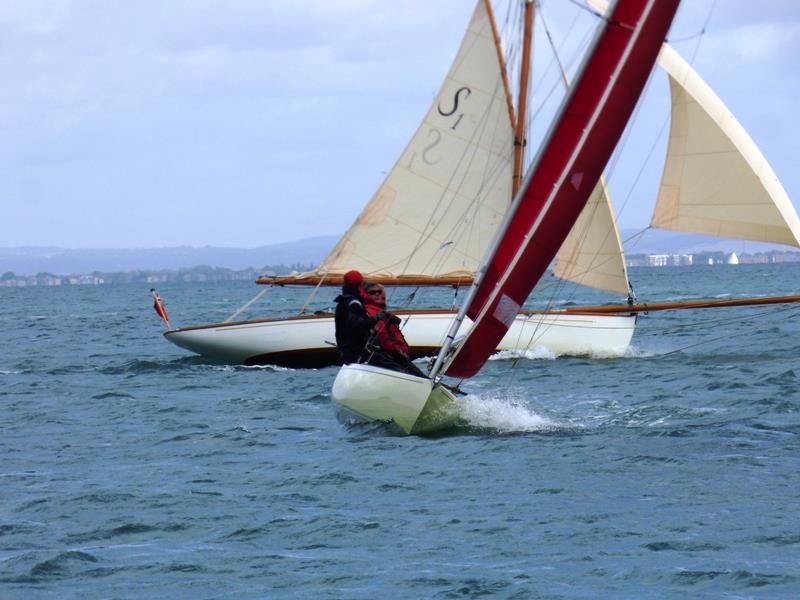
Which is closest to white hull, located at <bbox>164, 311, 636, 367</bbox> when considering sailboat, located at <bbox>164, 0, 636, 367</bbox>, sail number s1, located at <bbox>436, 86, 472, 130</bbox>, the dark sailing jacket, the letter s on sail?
sailboat, located at <bbox>164, 0, 636, 367</bbox>

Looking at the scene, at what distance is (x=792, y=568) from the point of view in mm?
9273

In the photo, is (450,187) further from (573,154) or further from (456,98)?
(573,154)

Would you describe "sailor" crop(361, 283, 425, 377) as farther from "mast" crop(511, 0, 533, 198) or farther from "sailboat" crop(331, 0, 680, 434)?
"mast" crop(511, 0, 533, 198)

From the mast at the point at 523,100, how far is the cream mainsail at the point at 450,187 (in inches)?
7.6

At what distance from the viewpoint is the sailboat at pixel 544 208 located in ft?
39.8

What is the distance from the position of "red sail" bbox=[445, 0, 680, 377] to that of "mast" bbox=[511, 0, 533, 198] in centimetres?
1039

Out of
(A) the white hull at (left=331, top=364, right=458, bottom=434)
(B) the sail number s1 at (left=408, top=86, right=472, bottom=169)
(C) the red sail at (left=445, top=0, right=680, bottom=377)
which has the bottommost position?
(A) the white hull at (left=331, top=364, right=458, bottom=434)

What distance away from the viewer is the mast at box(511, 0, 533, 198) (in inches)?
948

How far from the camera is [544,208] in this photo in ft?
43.0

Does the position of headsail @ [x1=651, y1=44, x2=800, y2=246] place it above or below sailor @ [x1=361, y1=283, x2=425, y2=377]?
above

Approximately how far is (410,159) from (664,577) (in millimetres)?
16818

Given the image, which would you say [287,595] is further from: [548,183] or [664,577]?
[548,183]

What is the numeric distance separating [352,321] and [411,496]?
14.1ft

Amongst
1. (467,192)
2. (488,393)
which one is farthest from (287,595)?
(467,192)
